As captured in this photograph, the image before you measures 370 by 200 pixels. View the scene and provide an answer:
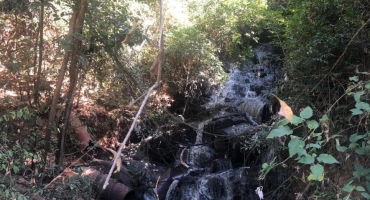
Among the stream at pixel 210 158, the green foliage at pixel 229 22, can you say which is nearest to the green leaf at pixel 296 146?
the stream at pixel 210 158

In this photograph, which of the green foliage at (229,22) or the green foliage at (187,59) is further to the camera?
the green foliage at (229,22)

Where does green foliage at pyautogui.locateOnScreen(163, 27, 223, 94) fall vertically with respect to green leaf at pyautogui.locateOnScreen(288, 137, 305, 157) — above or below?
above

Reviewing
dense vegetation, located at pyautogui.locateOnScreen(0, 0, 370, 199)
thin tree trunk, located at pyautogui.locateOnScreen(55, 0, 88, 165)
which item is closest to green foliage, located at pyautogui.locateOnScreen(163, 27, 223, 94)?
dense vegetation, located at pyautogui.locateOnScreen(0, 0, 370, 199)

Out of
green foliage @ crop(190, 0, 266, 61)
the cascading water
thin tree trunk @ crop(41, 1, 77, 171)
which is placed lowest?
the cascading water

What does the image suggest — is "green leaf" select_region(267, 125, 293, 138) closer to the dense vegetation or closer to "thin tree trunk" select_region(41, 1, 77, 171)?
the dense vegetation

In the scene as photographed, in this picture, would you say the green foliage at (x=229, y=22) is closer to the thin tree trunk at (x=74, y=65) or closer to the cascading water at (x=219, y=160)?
the cascading water at (x=219, y=160)

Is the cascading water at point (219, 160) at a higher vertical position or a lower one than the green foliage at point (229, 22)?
lower

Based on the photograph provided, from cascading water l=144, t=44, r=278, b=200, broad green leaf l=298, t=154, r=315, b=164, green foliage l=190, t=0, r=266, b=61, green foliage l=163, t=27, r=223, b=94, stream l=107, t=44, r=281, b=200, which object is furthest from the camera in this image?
green foliage l=190, t=0, r=266, b=61

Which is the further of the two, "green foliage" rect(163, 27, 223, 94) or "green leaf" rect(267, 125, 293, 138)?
"green foliage" rect(163, 27, 223, 94)

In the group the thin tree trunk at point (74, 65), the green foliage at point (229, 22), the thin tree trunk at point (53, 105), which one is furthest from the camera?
the green foliage at point (229, 22)

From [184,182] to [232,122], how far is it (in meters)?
2.08

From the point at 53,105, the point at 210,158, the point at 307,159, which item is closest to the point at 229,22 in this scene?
the point at 210,158

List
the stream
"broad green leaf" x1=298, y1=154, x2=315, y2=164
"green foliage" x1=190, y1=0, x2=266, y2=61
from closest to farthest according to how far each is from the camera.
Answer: "broad green leaf" x1=298, y1=154, x2=315, y2=164, the stream, "green foliage" x1=190, y1=0, x2=266, y2=61

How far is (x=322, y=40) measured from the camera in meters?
4.30
